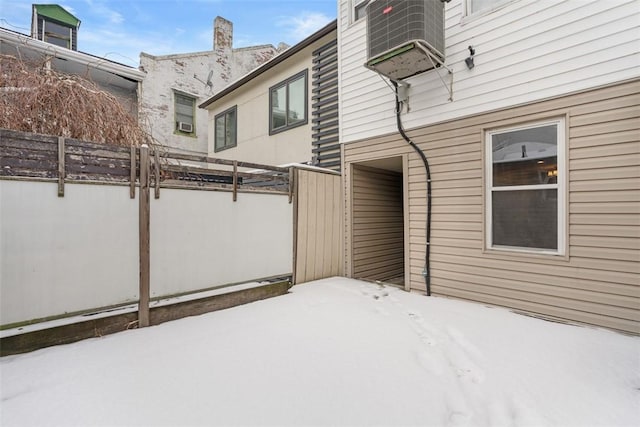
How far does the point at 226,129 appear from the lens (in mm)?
8617

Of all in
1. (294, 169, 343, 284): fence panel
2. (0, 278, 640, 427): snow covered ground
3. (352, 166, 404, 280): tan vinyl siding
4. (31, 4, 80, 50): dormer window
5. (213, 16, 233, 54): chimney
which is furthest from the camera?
(213, 16, 233, 54): chimney

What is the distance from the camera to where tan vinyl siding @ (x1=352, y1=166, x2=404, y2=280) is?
5.14 meters

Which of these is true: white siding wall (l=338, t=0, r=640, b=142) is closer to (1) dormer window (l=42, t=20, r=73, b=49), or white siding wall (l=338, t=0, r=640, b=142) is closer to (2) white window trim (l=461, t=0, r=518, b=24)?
(2) white window trim (l=461, t=0, r=518, b=24)

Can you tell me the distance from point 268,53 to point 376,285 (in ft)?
33.7

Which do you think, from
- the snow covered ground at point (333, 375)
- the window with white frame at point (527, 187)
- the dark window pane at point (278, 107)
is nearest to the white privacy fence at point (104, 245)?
the snow covered ground at point (333, 375)

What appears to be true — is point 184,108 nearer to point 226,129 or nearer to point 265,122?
point 226,129

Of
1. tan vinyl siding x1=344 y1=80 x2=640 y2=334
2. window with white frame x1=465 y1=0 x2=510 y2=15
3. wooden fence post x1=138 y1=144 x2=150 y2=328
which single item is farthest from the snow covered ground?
window with white frame x1=465 y1=0 x2=510 y2=15

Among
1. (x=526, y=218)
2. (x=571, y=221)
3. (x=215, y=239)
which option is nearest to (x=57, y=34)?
(x=215, y=239)

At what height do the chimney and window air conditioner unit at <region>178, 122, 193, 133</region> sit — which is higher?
the chimney

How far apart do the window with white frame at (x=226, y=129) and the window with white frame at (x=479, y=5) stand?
612 cm

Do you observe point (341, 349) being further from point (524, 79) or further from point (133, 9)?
point (133, 9)

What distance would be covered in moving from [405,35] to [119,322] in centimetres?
425

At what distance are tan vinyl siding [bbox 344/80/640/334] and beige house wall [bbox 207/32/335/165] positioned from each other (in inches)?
118

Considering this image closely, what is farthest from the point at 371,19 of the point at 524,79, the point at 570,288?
the point at 570,288
